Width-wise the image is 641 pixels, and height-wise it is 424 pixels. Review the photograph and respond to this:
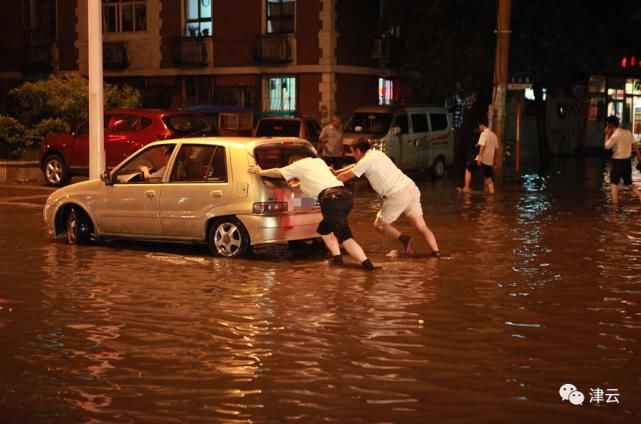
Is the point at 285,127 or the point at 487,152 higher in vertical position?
the point at 285,127

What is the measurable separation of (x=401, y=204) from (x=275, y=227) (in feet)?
5.03

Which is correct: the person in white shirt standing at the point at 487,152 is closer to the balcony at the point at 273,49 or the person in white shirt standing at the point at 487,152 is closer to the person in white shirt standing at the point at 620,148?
the person in white shirt standing at the point at 620,148

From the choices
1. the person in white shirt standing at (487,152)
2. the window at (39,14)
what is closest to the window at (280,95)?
the window at (39,14)

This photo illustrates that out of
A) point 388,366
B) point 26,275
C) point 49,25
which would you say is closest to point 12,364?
point 388,366

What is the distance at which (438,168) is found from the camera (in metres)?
28.0

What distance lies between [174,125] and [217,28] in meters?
13.2

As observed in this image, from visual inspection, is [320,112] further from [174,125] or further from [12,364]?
[12,364]

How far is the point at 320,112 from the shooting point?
1339 inches

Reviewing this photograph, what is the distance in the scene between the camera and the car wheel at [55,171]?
79.0 feet

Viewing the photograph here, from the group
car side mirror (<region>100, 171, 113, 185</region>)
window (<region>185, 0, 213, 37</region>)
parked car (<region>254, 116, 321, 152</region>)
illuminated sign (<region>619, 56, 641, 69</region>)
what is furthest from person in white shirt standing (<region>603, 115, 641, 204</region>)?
illuminated sign (<region>619, 56, 641, 69</region>)

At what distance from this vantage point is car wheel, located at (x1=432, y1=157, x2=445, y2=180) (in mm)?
27750

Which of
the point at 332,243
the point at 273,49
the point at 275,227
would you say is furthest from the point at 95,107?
the point at 273,49

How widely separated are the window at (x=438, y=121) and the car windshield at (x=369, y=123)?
1784 mm

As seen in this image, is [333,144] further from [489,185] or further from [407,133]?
[489,185]
